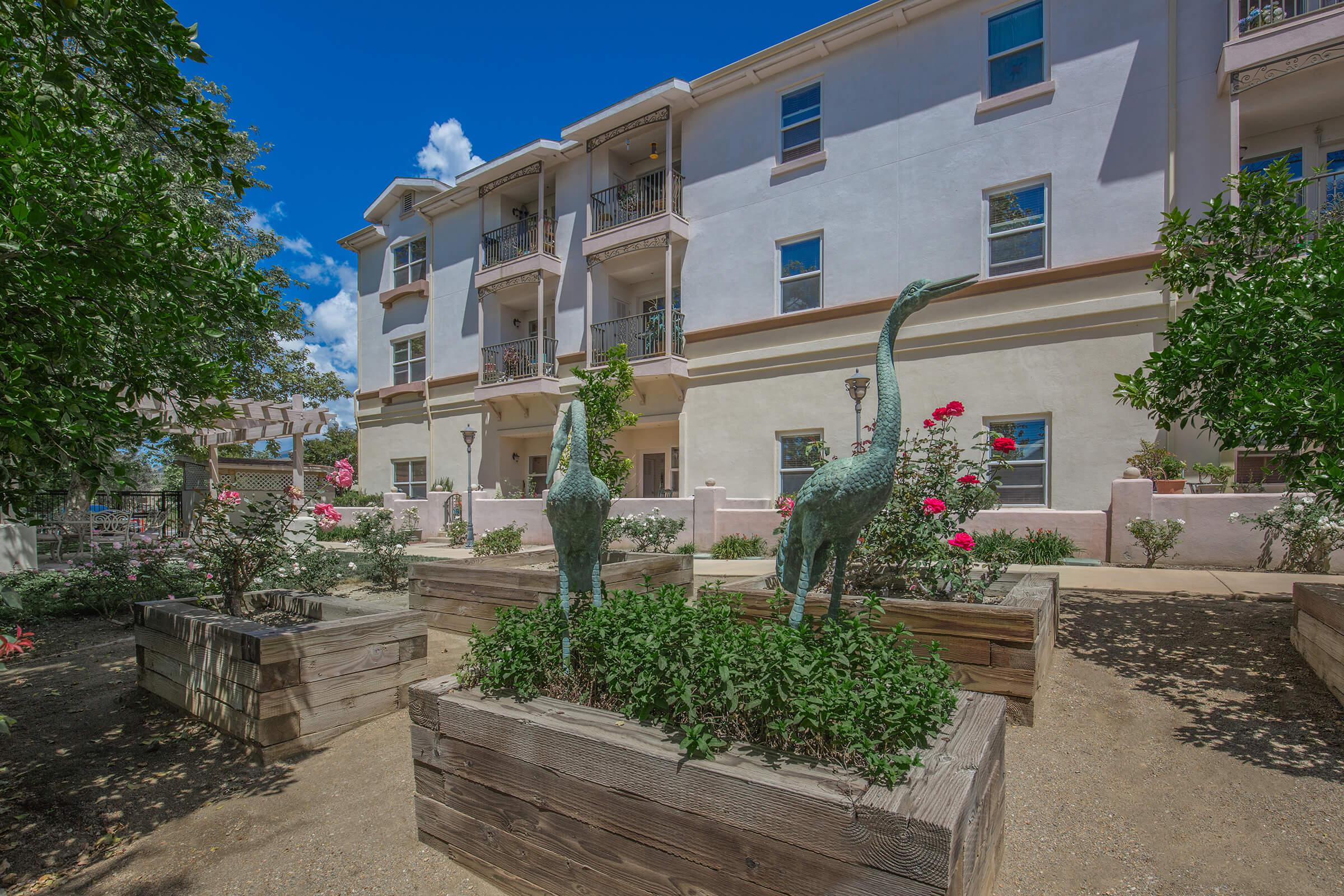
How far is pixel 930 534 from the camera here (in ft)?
16.7

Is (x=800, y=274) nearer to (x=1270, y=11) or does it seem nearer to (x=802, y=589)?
(x=1270, y=11)

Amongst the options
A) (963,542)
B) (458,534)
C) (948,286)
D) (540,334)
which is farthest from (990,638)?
(540,334)

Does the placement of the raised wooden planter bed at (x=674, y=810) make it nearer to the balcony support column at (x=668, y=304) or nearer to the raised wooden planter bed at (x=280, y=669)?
the raised wooden planter bed at (x=280, y=669)

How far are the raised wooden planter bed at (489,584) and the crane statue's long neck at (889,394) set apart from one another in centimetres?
367

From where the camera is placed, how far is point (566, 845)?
2520 mm

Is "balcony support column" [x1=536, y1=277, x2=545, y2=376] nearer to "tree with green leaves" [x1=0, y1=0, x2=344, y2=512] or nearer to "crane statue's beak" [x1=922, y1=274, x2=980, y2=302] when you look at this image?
"tree with green leaves" [x1=0, y1=0, x2=344, y2=512]

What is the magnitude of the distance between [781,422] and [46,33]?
1171cm

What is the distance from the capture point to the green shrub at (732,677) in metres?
2.26

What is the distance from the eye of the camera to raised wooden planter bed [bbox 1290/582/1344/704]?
4.07 m

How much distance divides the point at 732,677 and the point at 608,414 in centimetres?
1071

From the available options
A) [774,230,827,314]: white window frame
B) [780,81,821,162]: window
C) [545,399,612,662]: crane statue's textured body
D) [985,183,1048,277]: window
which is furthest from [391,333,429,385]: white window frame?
[545,399,612,662]: crane statue's textured body

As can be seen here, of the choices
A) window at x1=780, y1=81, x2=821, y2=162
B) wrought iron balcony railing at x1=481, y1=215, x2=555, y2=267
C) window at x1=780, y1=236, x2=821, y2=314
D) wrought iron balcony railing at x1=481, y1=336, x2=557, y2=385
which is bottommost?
wrought iron balcony railing at x1=481, y1=336, x2=557, y2=385

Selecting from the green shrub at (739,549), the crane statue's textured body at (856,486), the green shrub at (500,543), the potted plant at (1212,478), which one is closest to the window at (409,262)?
the green shrub at (500,543)

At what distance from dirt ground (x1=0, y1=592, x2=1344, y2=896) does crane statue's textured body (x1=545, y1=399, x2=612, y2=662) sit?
141 centimetres
